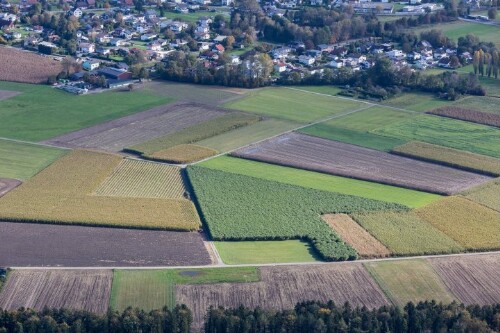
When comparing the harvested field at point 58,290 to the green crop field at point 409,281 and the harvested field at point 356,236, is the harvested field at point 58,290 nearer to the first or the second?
the harvested field at point 356,236

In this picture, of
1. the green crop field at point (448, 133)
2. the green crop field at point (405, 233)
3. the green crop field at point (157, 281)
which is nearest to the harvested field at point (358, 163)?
the green crop field at point (448, 133)

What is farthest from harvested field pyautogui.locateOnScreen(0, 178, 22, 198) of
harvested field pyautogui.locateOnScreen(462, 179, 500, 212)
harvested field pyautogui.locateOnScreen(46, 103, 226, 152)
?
harvested field pyautogui.locateOnScreen(462, 179, 500, 212)

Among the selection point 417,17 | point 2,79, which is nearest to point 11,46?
point 2,79

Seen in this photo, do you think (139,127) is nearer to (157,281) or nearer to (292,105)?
(292,105)

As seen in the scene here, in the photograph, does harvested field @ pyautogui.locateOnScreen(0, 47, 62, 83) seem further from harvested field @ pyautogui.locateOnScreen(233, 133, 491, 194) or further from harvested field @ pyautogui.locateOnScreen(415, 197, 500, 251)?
harvested field @ pyautogui.locateOnScreen(415, 197, 500, 251)

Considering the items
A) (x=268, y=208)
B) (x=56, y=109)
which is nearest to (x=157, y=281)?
(x=268, y=208)

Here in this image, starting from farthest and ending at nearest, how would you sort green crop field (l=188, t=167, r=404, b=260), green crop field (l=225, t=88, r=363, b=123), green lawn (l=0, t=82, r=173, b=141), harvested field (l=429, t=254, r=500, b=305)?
green crop field (l=225, t=88, r=363, b=123) → green lawn (l=0, t=82, r=173, b=141) → green crop field (l=188, t=167, r=404, b=260) → harvested field (l=429, t=254, r=500, b=305)

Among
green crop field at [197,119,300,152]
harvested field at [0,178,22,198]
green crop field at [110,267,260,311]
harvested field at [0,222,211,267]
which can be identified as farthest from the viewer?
green crop field at [197,119,300,152]
